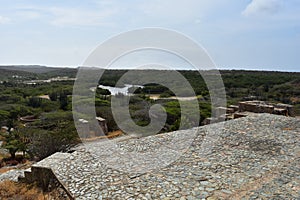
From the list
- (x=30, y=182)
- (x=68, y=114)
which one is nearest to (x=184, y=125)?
(x=30, y=182)

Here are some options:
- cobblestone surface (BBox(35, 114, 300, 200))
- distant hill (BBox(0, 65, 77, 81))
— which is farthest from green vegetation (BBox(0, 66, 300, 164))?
distant hill (BBox(0, 65, 77, 81))

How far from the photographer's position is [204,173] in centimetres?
493

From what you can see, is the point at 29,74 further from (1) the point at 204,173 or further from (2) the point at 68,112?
(1) the point at 204,173

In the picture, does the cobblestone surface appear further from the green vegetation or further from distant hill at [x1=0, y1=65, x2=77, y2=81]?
distant hill at [x1=0, y1=65, x2=77, y2=81]

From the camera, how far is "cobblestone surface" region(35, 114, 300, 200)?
4.23 meters

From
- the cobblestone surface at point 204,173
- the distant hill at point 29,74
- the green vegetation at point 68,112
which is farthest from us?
the distant hill at point 29,74

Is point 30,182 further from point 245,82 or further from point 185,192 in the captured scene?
point 245,82

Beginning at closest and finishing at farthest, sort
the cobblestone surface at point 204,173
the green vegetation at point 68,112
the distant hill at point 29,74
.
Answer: the cobblestone surface at point 204,173 < the green vegetation at point 68,112 < the distant hill at point 29,74

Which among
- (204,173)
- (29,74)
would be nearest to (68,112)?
(204,173)

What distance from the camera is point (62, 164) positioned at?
5473mm

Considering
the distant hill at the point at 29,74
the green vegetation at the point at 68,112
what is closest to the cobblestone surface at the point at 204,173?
the green vegetation at the point at 68,112

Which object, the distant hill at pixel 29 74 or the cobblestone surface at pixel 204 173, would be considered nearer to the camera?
the cobblestone surface at pixel 204 173

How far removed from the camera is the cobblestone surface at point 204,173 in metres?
4.23

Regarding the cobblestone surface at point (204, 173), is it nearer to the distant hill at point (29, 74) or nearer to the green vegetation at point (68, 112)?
the green vegetation at point (68, 112)
